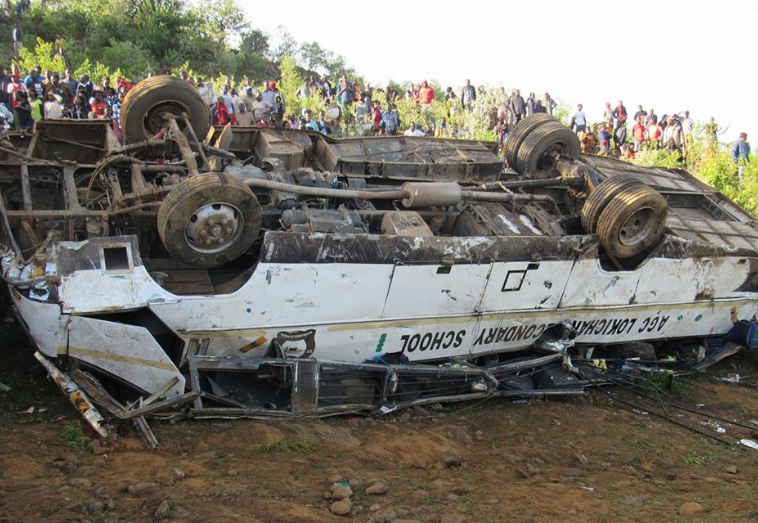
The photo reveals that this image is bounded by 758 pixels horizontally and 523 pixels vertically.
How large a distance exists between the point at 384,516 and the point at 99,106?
36.1ft

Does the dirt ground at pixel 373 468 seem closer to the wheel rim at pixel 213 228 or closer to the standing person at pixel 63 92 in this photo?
the wheel rim at pixel 213 228

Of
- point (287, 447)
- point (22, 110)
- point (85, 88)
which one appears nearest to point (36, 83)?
point (85, 88)

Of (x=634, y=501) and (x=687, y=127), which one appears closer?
(x=634, y=501)

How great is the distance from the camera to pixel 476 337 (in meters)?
6.71

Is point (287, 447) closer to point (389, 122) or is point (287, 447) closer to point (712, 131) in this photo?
point (389, 122)

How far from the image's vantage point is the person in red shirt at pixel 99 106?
12570mm

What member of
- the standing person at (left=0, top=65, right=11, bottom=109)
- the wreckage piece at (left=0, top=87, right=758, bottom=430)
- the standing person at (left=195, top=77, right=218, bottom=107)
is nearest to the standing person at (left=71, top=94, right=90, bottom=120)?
the standing person at (left=0, top=65, right=11, bottom=109)

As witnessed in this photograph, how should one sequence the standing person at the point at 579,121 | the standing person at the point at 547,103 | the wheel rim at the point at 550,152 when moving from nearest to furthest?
1. the wheel rim at the point at 550,152
2. the standing person at the point at 579,121
3. the standing person at the point at 547,103

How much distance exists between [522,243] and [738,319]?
12.7ft

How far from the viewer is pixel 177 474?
4359 millimetres

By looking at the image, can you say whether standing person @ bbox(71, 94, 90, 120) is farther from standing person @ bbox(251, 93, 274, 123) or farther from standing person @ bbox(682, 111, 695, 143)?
standing person @ bbox(682, 111, 695, 143)

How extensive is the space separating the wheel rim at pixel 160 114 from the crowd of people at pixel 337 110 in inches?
191

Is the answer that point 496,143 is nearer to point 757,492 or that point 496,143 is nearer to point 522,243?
point 522,243

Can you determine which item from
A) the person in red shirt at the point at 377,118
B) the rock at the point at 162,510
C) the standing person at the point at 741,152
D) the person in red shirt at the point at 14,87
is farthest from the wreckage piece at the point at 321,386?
the standing person at the point at 741,152
